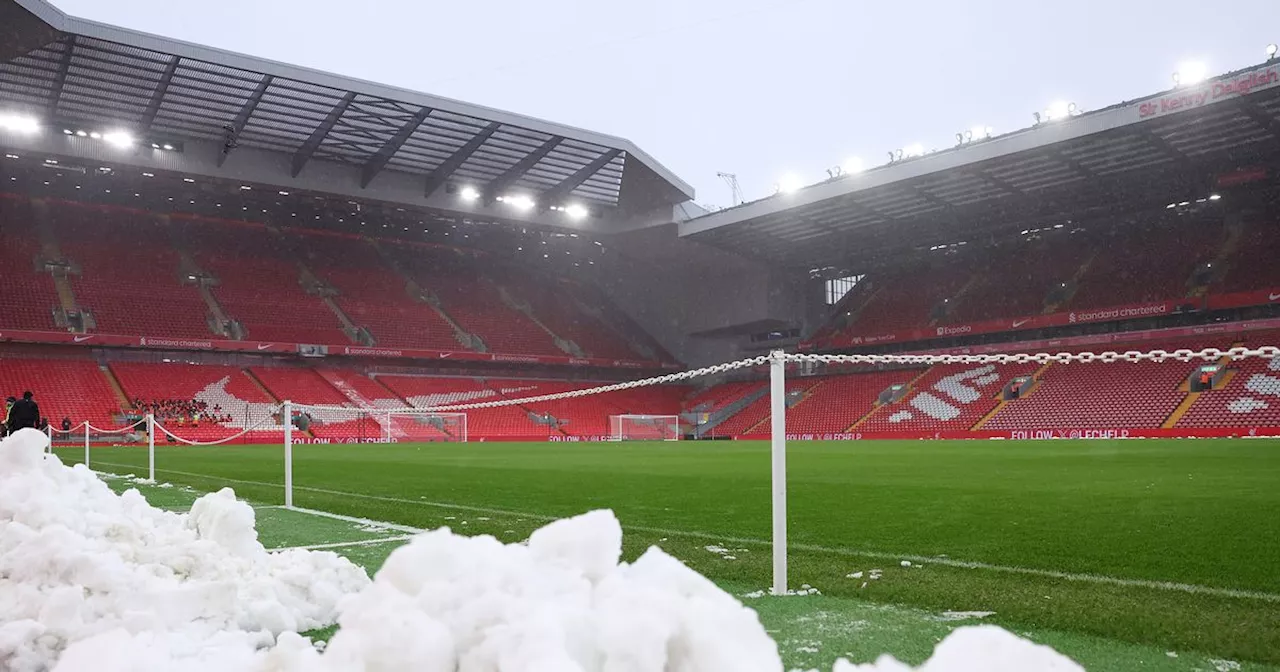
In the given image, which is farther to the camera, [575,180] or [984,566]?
[575,180]

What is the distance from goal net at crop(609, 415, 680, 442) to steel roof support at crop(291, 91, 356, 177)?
15.9 meters

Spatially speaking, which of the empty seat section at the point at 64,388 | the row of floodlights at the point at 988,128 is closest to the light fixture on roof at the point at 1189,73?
the row of floodlights at the point at 988,128

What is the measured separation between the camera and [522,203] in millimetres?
36438

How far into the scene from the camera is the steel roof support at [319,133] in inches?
1049

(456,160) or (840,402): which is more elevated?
(456,160)

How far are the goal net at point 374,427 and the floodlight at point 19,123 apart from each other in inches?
465

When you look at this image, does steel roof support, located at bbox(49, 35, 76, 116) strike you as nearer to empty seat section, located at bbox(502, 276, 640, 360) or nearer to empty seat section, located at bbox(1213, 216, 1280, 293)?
empty seat section, located at bbox(502, 276, 640, 360)

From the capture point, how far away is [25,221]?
34062 mm

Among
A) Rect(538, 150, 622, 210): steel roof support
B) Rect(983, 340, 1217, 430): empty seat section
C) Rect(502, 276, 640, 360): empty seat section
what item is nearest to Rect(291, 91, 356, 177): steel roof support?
Rect(538, 150, 622, 210): steel roof support

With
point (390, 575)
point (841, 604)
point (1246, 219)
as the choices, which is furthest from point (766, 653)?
point (1246, 219)

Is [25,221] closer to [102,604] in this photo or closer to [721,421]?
[721,421]

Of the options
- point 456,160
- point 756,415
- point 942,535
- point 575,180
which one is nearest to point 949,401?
point 756,415

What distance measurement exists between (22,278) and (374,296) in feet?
42.7

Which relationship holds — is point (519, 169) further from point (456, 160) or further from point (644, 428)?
point (644, 428)
